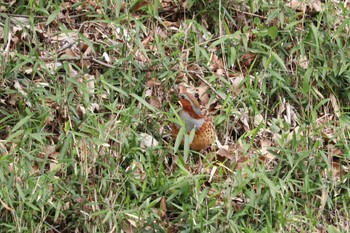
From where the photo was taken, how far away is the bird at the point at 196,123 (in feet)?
20.1

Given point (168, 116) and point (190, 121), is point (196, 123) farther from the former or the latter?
point (168, 116)

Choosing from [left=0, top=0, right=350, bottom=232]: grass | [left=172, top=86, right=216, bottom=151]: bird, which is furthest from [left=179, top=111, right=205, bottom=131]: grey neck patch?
[left=0, top=0, right=350, bottom=232]: grass

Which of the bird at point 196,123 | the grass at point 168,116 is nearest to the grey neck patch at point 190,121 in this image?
the bird at point 196,123

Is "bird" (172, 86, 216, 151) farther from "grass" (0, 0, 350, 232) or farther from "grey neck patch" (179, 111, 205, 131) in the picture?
"grass" (0, 0, 350, 232)

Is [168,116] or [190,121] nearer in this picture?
[168,116]

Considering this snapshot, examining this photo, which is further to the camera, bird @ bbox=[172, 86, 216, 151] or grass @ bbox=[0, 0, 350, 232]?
bird @ bbox=[172, 86, 216, 151]

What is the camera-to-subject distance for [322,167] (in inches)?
242

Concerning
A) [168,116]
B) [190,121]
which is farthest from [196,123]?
[168,116]

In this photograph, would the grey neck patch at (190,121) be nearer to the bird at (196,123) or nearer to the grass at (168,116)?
the bird at (196,123)

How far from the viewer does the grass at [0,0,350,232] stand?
5.52m

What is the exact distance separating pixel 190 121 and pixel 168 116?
0.63ft

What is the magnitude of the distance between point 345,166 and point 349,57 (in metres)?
1.01

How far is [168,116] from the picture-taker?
608 centimetres

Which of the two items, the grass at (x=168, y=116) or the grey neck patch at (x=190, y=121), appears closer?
the grass at (x=168, y=116)
